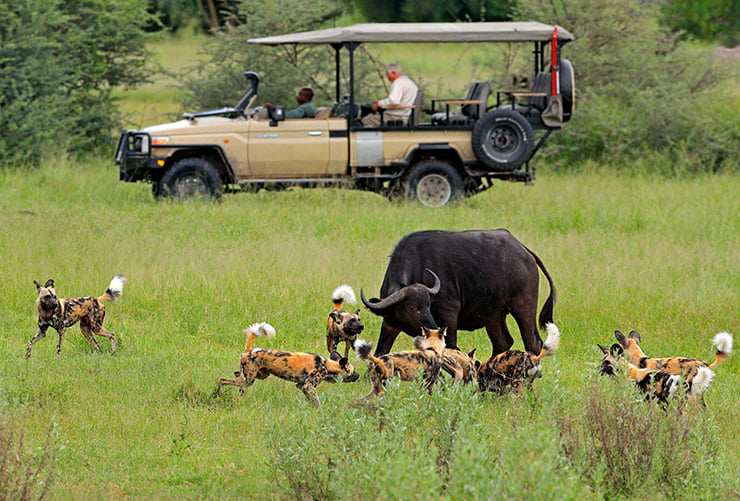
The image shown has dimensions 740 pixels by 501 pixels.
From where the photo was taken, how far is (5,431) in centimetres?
512

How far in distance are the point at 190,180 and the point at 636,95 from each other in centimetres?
1045

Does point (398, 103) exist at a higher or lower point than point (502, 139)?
higher

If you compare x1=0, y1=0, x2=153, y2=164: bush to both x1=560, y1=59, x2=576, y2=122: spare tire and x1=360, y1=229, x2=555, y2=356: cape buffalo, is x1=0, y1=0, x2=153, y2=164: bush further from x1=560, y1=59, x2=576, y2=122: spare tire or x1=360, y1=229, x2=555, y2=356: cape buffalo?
x1=360, y1=229, x2=555, y2=356: cape buffalo

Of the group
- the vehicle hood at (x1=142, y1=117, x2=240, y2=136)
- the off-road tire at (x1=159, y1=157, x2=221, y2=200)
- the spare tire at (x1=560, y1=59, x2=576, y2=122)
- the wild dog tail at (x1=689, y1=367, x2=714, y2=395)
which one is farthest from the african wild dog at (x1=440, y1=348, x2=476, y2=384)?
the spare tire at (x1=560, y1=59, x2=576, y2=122)

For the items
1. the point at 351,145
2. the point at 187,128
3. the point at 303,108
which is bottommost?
the point at 351,145

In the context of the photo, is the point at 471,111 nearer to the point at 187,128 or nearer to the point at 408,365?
the point at 187,128

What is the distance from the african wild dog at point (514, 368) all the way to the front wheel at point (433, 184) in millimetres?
8691

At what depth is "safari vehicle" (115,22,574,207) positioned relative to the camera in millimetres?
15500

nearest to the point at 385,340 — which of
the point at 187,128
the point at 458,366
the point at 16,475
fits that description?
the point at 458,366

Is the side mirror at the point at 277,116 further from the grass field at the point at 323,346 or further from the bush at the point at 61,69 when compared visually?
the bush at the point at 61,69

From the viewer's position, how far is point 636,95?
2152 cm

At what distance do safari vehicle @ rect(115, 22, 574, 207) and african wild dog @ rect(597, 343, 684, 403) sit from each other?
8.88 m

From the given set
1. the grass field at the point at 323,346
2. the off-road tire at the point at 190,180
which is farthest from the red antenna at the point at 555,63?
the off-road tire at the point at 190,180

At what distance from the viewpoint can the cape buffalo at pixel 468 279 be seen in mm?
8031
